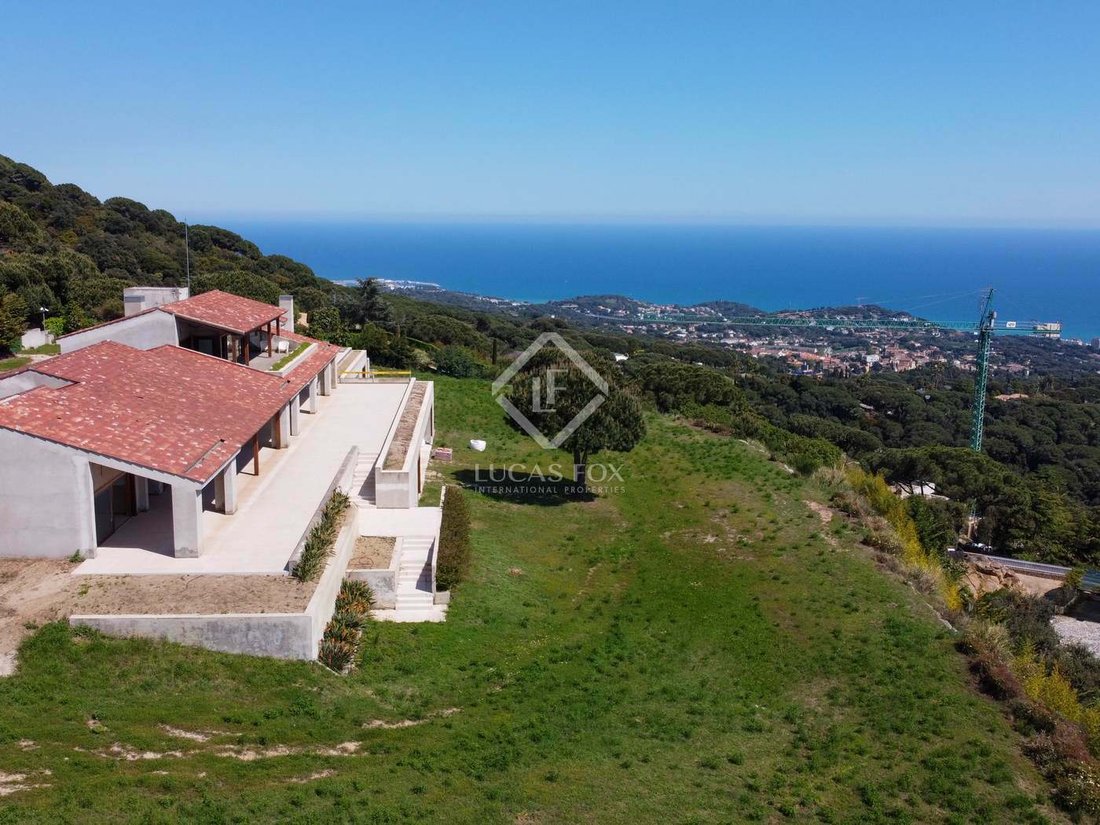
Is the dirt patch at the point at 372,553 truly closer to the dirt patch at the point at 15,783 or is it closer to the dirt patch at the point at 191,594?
the dirt patch at the point at 191,594

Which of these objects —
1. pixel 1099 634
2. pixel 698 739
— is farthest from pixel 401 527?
pixel 1099 634

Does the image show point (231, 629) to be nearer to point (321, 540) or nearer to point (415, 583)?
point (321, 540)

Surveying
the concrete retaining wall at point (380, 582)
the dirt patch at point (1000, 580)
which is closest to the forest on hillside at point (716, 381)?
the dirt patch at point (1000, 580)

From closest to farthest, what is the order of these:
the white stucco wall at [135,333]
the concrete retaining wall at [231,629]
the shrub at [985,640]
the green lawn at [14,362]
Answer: the concrete retaining wall at [231,629] → the shrub at [985,640] → the white stucco wall at [135,333] → the green lawn at [14,362]

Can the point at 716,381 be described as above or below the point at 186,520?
below

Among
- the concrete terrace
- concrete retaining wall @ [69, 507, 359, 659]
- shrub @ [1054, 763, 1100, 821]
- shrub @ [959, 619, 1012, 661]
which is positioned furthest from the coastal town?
concrete retaining wall @ [69, 507, 359, 659]

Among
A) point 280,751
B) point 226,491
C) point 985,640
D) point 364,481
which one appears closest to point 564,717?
point 280,751

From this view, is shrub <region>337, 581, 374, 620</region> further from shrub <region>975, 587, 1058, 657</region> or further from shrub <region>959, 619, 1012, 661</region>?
shrub <region>975, 587, 1058, 657</region>
